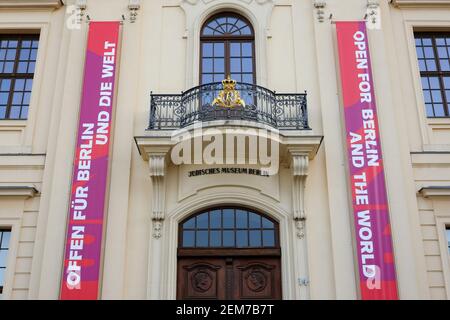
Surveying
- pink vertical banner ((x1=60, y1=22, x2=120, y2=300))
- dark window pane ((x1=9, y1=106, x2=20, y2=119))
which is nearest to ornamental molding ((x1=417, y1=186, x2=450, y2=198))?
pink vertical banner ((x1=60, y1=22, x2=120, y2=300))

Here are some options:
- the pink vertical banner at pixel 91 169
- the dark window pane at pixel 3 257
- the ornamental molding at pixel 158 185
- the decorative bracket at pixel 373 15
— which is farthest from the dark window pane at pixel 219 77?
the dark window pane at pixel 3 257

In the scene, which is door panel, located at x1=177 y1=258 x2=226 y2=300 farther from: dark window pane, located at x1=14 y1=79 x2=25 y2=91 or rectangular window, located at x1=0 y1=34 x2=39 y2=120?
dark window pane, located at x1=14 y1=79 x2=25 y2=91

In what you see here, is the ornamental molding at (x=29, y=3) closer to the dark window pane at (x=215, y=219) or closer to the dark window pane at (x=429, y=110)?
the dark window pane at (x=215, y=219)

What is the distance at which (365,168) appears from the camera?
11266 millimetres

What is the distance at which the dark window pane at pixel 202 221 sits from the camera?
37.3 feet

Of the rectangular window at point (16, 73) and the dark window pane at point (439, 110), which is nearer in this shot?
the dark window pane at point (439, 110)

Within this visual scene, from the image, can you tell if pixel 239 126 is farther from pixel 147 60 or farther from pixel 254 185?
pixel 147 60

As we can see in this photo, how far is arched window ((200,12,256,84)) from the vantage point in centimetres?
1286

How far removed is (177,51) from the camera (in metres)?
12.9

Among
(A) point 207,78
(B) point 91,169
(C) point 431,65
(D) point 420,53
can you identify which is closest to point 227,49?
(A) point 207,78

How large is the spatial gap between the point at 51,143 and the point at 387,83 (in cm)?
723

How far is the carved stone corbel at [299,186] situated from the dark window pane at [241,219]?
1.00m

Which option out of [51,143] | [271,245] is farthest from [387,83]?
[51,143]

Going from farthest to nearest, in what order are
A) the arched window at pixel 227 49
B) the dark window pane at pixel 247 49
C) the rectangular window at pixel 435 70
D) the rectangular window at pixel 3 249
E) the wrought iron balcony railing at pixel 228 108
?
the dark window pane at pixel 247 49 < the arched window at pixel 227 49 < the rectangular window at pixel 435 70 < the wrought iron balcony railing at pixel 228 108 < the rectangular window at pixel 3 249
